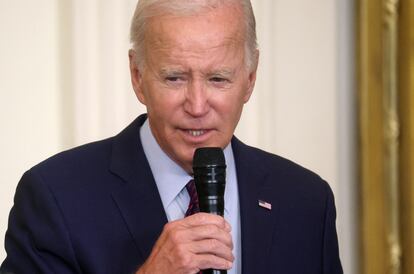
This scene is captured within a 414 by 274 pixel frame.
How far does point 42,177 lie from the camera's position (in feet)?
6.80

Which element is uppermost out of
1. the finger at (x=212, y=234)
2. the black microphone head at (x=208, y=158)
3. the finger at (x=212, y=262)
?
the black microphone head at (x=208, y=158)

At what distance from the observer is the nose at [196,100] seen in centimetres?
199

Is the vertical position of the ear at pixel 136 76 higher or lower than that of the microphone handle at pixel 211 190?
higher

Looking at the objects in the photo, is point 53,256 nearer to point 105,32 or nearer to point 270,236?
point 270,236

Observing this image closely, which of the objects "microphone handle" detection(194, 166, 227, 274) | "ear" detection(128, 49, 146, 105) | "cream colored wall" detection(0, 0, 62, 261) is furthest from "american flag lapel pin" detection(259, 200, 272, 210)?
"cream colored wall" detection(0, 0, 62, 261)

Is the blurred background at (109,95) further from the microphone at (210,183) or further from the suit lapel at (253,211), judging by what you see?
the microphone at (210,183)

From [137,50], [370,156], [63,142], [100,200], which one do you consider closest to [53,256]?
[100,200]

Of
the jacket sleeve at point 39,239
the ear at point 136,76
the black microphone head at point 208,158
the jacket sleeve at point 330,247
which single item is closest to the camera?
the black microphone head at point 208,158

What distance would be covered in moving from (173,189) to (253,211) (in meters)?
0.23

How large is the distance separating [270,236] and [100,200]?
1.52 feet

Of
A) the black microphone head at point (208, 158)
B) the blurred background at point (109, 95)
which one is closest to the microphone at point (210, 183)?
the black microphone head at point (208, 158)

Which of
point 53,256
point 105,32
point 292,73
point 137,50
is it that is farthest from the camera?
point 292,73

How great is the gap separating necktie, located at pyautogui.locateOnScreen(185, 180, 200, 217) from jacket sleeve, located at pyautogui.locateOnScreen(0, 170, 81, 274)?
30 cm

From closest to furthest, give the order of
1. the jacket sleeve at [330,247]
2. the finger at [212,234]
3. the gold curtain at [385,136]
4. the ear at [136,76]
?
the finger at [212,234]
the ear at [136,76]
the jacket sleeve at [330,247]
the gold curtain at [385,136]
